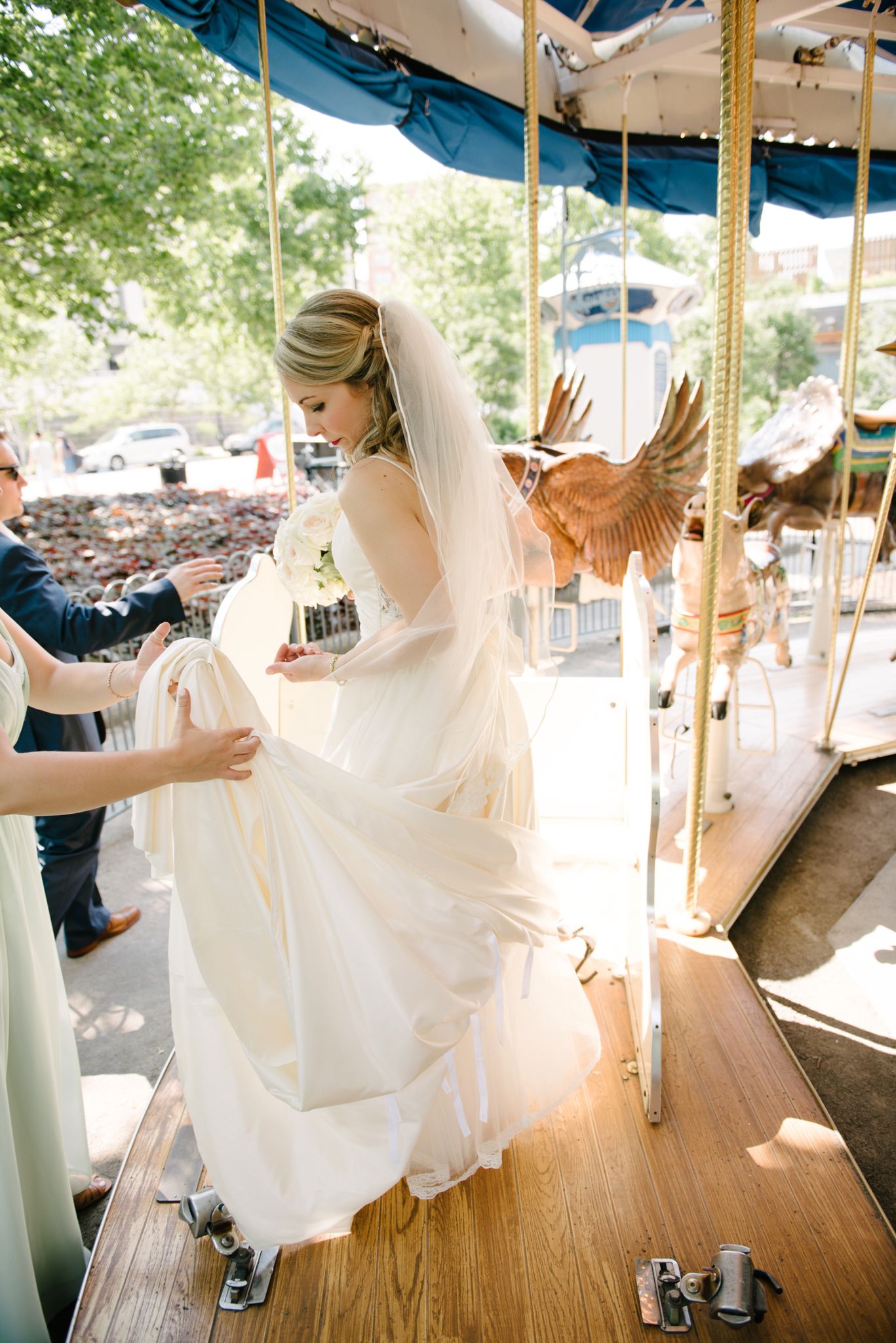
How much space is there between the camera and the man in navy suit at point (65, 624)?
247 centimetres

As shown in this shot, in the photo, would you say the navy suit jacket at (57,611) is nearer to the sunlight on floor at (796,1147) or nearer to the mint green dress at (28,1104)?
the mint green dress at (28,1104)

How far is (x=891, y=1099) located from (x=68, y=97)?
8.47 m

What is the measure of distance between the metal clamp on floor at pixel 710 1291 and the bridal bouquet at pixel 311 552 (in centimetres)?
153

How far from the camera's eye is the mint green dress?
4.86 feet

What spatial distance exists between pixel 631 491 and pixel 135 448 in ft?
61.1

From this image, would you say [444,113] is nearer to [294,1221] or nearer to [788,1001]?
[788,1001]

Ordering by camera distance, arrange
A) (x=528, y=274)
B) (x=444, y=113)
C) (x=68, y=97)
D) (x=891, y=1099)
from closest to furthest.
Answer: (x=891, y=1099)
(x=528, y=274)
(x=444, y=113)
(x=68, y=97)

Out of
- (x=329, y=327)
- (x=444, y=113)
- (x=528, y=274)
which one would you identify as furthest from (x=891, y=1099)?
(x=444, y=113)

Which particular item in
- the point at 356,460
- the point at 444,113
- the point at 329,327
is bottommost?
the point at 356,460

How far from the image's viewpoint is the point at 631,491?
3281 mm

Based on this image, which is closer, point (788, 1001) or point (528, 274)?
point (788, 1001)

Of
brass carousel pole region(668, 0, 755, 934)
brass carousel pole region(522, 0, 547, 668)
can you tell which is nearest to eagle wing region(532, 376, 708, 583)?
brass carousel pole region(522, 0, 547, 668)

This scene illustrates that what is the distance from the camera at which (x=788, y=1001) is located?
2.86m

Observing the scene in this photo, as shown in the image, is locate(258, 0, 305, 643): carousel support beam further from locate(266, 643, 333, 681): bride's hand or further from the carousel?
locate(266, 643, 333, 681): bride's hand
